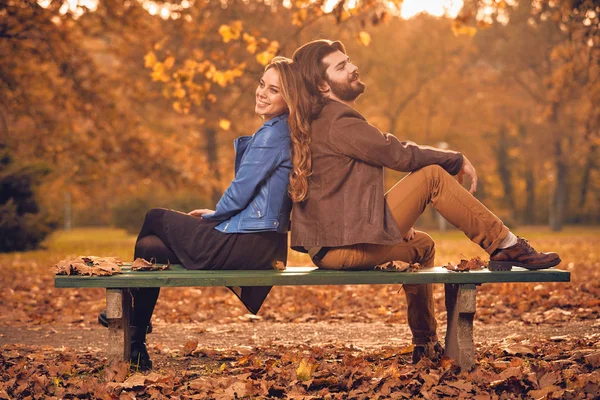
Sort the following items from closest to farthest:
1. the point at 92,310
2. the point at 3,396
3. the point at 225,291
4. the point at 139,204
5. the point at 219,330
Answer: the point at 3,396 < the point at 219,330 < the point at 92,310 < the point at 225,291 < the point at 139,204

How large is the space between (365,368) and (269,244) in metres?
0.96

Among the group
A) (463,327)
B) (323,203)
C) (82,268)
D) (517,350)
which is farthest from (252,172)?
(517,350)

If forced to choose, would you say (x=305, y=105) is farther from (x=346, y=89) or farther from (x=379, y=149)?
(x=379, y=149)

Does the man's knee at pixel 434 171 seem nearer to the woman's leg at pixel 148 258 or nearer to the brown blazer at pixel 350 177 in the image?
the brown blazer at pixel 350 177

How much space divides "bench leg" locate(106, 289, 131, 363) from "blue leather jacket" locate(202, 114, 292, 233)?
2.39 ft

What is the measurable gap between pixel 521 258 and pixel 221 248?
1809 mm

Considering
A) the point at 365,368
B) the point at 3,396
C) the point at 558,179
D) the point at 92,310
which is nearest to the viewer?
the point at 3,396

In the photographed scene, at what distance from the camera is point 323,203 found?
15.4ft

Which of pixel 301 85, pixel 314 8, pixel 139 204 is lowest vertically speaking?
pixel 139 204

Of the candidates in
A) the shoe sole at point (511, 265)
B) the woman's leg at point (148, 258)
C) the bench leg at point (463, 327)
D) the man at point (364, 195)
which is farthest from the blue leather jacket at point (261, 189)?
the shoe sole at point (511, 265)

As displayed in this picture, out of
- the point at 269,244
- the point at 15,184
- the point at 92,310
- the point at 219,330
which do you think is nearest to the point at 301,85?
the point at 269,244

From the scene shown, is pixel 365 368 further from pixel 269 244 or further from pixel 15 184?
pixel 15 184

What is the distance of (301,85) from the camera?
15.9ft

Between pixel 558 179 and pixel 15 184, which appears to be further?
pixel 558 179
